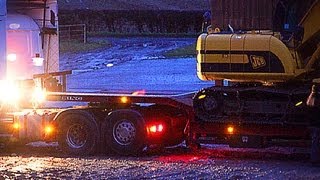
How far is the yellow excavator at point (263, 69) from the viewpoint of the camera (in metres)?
15.5

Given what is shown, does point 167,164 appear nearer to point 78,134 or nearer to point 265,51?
point 78,134

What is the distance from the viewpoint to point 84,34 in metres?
44.2

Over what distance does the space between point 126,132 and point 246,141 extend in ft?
7.40

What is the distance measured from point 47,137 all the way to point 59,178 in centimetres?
317

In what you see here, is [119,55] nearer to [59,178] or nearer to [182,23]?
[182,23]

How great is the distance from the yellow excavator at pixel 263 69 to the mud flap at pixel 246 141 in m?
0.30

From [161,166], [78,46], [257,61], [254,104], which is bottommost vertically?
[161,166]

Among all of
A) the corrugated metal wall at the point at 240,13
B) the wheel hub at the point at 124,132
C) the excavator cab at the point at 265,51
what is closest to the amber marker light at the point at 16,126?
the wheel hub at the point at 124,132

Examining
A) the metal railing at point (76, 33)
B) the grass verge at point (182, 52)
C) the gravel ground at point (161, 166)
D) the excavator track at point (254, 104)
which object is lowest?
the gravel ground at point (161, 166)

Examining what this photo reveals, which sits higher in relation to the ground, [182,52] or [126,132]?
[182,52]

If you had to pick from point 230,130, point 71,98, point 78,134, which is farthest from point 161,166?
point 71,98

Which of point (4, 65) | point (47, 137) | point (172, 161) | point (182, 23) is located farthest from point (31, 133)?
point (182, 23)

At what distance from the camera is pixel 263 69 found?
1559 centimetres

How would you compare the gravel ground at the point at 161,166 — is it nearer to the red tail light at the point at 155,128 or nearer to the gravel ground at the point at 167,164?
the gravel ground at the point at 167,164
